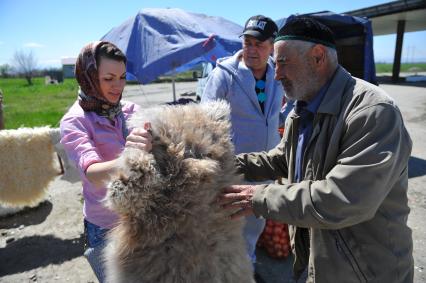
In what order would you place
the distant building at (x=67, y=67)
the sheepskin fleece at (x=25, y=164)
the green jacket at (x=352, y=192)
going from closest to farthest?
the green jacket at (x=352, y=192) < the sheepskin fleece at (x=25, y=164) < the distant building at (x=67, y=67)

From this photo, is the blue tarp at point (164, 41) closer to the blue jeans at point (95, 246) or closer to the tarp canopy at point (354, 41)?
the tarp canopy at point (354, 41)

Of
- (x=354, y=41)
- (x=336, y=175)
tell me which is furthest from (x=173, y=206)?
→ (x=354, y=41)

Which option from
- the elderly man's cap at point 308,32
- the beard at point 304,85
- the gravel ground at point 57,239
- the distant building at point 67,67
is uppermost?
the elderly man's cap at point 308,32

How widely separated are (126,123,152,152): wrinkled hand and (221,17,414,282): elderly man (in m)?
0.41

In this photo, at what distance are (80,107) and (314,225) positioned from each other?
4.83 feet

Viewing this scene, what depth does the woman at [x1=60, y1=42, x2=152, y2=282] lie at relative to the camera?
185 cm

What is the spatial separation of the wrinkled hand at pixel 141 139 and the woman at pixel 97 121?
700mm

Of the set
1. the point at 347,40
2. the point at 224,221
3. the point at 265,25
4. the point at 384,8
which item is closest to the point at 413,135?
the point at 347,40

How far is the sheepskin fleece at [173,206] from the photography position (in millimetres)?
1140

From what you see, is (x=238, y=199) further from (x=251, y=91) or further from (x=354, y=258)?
(x=251, y=91)

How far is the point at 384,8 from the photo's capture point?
59.0ft

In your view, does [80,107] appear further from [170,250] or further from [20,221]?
[20,221]

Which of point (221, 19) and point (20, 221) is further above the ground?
point (221, 19)

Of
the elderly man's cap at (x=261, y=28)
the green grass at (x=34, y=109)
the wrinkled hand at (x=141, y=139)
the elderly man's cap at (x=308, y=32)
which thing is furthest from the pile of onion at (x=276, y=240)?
the green grass at (x=34, y=109)
